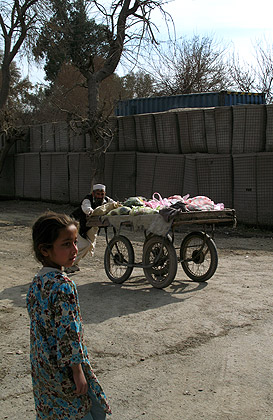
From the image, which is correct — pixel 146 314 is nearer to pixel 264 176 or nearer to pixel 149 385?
pixel 149 385

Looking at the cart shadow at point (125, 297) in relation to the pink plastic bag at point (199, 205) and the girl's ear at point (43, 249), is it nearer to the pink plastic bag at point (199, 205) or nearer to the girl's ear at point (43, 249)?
the pink plastic bag at point (199, 205)

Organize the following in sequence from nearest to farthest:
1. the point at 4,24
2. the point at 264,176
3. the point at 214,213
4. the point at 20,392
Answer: the point at 20,392 → the point at 214,213 → the point at 264,176 → the point at 4,24

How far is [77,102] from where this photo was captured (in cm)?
3297

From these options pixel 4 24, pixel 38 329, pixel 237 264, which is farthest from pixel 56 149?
pixel 38 329

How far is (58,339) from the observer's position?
241cm

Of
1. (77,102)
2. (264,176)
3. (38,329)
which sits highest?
(77,102)

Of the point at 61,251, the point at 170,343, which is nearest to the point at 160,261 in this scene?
the point at 170,343

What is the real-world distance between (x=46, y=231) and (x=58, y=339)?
518mm

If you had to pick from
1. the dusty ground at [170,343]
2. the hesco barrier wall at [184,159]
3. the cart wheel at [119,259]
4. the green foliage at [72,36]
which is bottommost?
the dusty ground at [170,343]

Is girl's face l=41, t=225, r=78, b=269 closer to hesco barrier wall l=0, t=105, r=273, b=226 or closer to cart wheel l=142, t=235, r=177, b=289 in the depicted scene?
cart wheel l=142, t=235, r=177, b=289

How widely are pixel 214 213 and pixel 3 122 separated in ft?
46.7

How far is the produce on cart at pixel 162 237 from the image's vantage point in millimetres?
6977

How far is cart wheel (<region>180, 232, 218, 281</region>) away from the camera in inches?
288

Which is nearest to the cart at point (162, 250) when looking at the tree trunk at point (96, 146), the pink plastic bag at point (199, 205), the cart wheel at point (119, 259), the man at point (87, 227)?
the cart wheel at point (119, 259)
